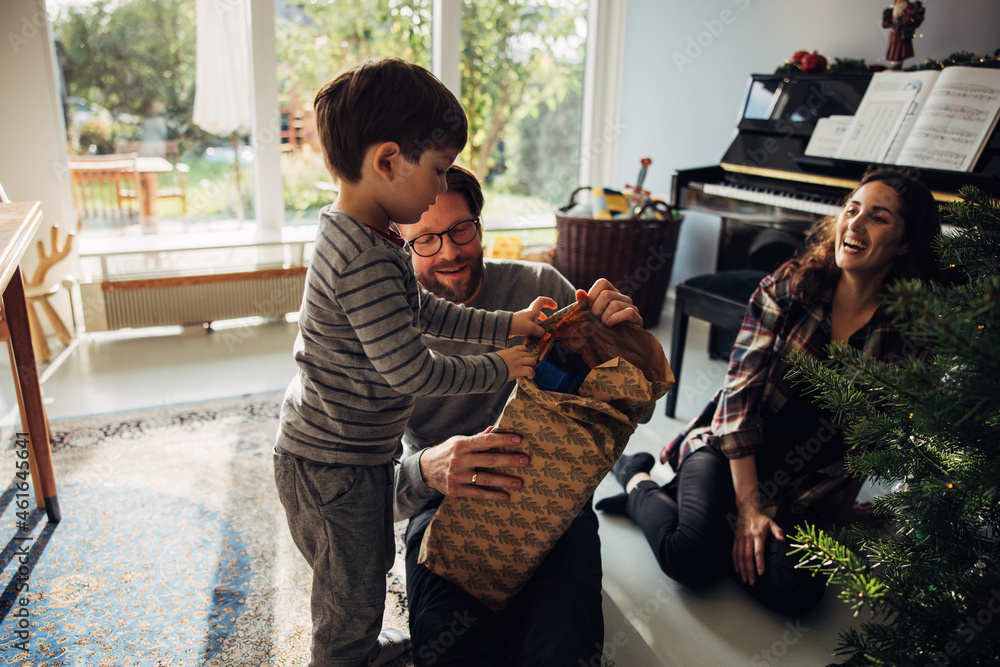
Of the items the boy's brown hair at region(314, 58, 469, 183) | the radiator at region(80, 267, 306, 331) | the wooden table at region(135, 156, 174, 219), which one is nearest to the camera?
the boy's brown hair at region(314, 58, 469, 183)

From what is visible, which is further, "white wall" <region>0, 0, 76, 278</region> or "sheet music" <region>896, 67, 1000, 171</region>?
"white wall" <region>0, 0, 76, 278</region>

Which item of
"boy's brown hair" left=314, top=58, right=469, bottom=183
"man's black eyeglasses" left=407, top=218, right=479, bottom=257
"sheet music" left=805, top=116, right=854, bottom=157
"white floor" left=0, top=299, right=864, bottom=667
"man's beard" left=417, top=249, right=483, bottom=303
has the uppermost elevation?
"boy's brown hair" left=314, top=58, right=469, bottom=183

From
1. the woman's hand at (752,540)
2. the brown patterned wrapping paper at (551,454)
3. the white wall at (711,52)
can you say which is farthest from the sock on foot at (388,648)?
the white wall at (711,52)

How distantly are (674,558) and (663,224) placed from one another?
2.08 m

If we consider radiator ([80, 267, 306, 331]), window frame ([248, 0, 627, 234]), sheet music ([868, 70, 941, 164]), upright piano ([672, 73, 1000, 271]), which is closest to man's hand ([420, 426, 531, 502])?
upright piano ([672, 73, 1000, 271])

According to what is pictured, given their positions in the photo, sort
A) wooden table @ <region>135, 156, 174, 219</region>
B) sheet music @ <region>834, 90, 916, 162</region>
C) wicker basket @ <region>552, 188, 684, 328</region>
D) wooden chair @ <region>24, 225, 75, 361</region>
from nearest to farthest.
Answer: sheet music @ <region>834, 90, 916, 162</region> → wooden chair @ <region>24, 225, 75, 361</region> → wicker basket @ <region>552, 188, 684, 328</region> → wooden table @ <region>135, 156, 174, 219</region>

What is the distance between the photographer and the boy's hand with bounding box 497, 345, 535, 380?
1.14 meters

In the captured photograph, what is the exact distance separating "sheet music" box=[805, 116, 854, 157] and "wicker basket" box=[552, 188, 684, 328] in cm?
81

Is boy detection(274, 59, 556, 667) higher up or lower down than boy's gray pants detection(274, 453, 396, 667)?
higher up

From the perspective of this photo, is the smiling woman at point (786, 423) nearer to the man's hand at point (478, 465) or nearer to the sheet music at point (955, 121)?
the man's hand at point (478, 465)

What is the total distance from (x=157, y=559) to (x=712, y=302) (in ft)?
6.02

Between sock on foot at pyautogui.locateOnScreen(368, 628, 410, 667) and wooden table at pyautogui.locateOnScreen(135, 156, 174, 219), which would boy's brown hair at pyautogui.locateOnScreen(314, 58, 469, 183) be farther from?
wooden table at pyautogui.locateOnScreen(135, 156, 174, 219)

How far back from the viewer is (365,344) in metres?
1.06

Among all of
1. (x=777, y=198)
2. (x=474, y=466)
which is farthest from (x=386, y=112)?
(x=777, y=198)
